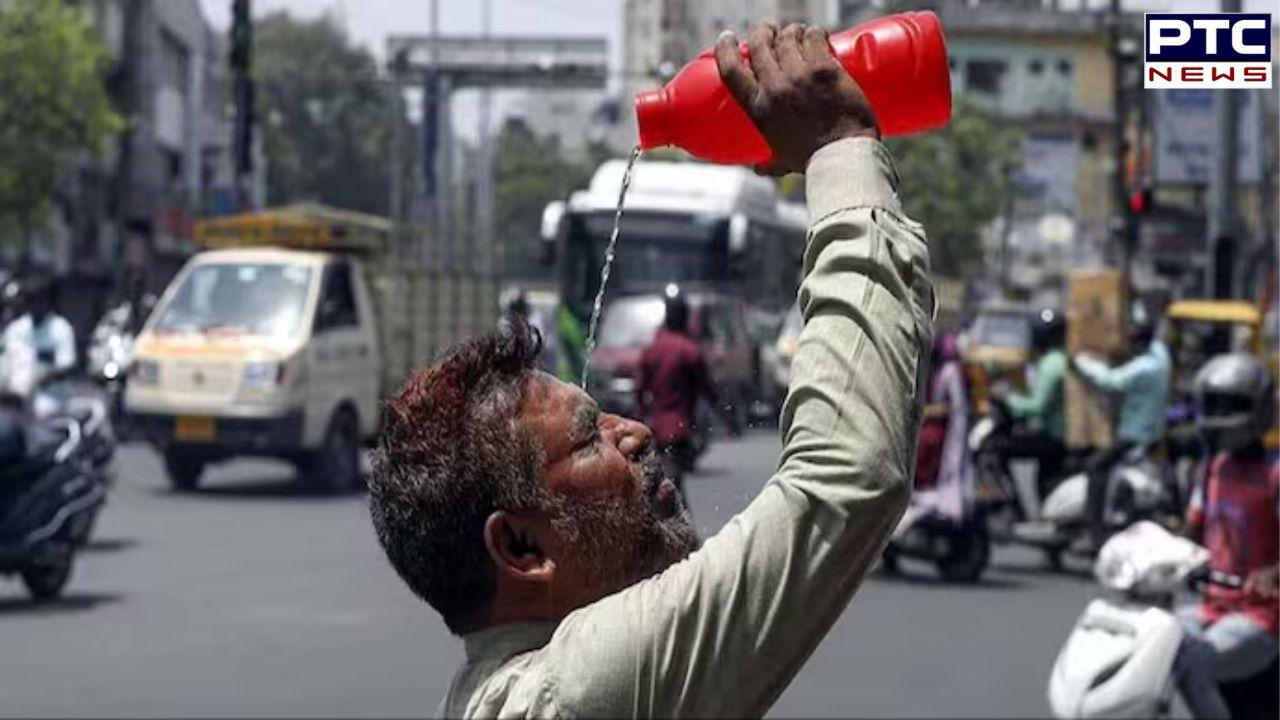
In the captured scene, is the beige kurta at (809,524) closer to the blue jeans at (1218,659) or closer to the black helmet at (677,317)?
the blue jeans at (1218,659)

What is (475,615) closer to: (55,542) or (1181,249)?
(55,542)

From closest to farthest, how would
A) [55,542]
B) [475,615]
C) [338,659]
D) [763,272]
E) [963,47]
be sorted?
1. [475,615]
2. [338,659]
3. [55,542]
4. [763,272]
5. [963,47]

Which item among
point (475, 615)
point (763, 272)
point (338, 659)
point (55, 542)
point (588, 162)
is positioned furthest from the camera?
point (588, 162)

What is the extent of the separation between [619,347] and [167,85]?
3911 cm

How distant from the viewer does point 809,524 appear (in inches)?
84.3

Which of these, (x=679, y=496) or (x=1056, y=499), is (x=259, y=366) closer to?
(x=1056, y=499)

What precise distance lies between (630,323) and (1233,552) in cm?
2032

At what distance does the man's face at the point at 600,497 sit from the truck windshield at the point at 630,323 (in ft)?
80.1

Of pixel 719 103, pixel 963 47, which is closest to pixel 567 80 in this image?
pixel 963 47

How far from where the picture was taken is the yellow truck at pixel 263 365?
19594 mm

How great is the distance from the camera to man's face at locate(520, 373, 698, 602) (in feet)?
7.52

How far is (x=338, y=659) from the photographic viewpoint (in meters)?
10.9

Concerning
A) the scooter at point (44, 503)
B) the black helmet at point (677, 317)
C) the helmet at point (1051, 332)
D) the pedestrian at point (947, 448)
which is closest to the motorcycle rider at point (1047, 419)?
the helmet at point (1051, 332)

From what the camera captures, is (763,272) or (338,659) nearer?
(338,659)
